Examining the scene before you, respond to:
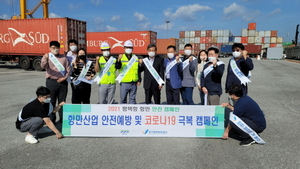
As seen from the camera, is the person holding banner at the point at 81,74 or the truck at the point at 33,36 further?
the truck at the point at 33,36

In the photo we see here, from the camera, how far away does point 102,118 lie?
13.1 feet

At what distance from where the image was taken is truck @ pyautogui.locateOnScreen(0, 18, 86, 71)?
15.3m

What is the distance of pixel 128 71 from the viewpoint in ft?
15.8

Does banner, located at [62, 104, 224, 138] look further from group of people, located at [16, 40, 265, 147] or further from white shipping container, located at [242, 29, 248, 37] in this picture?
white shipping container, located at [242, 29, 248, 37]

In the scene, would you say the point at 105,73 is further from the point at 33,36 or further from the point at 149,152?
the point at 33,36

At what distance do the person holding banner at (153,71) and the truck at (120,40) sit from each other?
19.2m

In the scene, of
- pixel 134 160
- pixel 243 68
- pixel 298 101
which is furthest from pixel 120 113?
pixel 298 101

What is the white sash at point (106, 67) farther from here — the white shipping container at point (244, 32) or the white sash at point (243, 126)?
the white shipping container at point (244, 32)

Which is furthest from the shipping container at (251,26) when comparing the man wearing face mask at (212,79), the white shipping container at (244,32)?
the man wearing face mask at (212,79)

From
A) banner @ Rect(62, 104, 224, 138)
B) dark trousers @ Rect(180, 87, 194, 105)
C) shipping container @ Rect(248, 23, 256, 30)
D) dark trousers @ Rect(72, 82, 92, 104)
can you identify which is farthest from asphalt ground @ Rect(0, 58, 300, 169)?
shipping container @ Rect(248, 23, 256, 30)

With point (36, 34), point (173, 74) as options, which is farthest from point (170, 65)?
point (36, 34)

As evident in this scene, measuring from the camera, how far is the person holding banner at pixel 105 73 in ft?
15.5

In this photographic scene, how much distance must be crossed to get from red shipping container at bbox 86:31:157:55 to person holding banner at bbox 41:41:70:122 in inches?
771

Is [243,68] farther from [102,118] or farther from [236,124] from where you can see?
[102,118]
